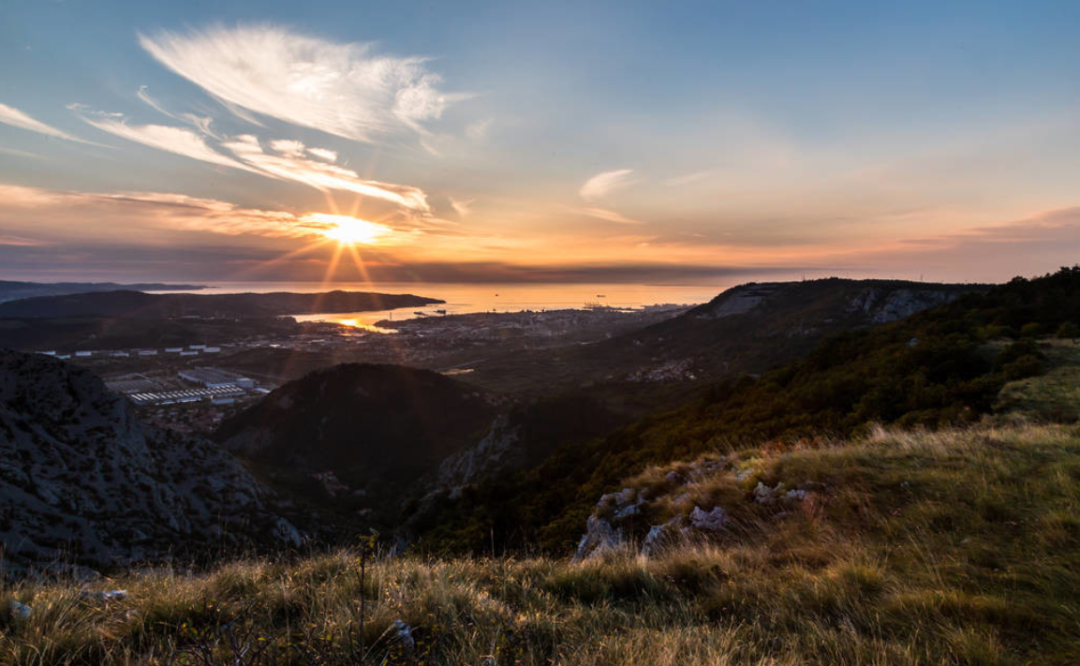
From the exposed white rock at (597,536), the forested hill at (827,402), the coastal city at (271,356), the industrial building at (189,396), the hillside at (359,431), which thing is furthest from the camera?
the coastal city at (271,356)

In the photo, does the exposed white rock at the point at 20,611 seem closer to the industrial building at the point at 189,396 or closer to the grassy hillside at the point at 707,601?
the grassy hillside at the point at 707,601

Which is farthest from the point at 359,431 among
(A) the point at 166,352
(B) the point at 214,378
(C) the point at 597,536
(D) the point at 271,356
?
(A) the point at 166,352

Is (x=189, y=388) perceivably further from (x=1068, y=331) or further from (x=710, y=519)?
(x=1068, y=331)

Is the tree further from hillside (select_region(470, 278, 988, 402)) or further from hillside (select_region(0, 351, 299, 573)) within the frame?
hillside (select_region(470, 278, 988, 402))

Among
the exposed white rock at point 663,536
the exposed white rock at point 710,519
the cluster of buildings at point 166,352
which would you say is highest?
the exposed white rock at point 710,519

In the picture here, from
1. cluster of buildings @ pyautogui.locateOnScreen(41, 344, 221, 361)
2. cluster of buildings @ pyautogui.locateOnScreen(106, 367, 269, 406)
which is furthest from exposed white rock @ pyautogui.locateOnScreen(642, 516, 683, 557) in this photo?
cluster of buildings @ pyautogui.locateOnScreen(41, 344, 221, 361)

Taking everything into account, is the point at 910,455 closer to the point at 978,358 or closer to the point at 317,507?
the point at 978,358

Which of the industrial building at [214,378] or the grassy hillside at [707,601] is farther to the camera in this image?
the industrial building at [214,378]

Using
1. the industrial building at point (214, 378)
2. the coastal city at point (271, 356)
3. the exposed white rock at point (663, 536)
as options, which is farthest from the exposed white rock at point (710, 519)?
the industrial building at point (214, 378)
